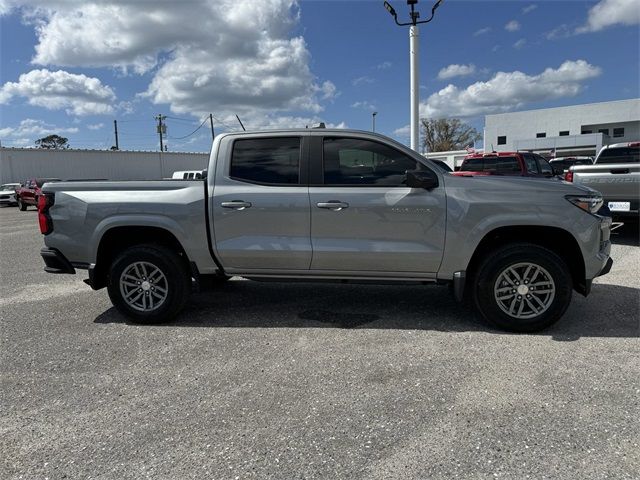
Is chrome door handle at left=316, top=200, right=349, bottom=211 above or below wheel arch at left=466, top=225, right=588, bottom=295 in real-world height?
above

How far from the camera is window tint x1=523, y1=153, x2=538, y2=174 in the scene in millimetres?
11630

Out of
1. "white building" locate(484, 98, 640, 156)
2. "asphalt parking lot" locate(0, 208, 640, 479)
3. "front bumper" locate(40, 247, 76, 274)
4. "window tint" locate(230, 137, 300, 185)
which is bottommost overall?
"asphalt parking lot" locate(0, 208, 640, 479)

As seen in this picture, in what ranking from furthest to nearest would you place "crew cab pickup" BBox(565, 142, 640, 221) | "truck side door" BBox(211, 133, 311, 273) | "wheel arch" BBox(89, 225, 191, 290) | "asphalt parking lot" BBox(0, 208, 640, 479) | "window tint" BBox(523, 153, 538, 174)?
"window tint" BBox(523, 153, 538, 174)
"crew cab pickup" BBox(565, 142, 640, 221)
"wheel arch" BBox(89, 225, 191, 290)
"truck side door" BBox(211, 133, 311, 273)
"asphalt parking lot" BBox(0, 208, 640, 479)

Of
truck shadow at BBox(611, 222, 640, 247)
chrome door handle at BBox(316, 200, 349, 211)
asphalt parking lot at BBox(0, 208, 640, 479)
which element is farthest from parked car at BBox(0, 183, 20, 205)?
truck shadow at BBox(611, 222, 640, 247)

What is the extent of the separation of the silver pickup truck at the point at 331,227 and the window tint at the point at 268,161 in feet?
0.04

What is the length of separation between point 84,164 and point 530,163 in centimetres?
3276

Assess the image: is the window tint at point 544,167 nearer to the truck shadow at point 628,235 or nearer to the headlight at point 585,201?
the truck shadow at point 628,235

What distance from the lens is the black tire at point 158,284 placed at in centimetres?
473

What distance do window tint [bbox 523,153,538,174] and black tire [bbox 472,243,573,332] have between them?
26.1ft

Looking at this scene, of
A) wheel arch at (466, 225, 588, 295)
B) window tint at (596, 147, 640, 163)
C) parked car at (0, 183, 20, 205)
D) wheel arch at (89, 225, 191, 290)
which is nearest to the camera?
wheel arch at (466, 225, 588, 295)

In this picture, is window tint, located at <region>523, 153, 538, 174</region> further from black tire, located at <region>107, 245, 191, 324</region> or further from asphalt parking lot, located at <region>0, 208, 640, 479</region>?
black tire, located at <region>107, 245, 191, 324</region>

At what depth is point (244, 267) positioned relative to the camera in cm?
473

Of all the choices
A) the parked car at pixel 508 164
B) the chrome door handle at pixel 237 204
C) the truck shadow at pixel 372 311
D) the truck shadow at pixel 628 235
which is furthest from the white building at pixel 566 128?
the chrome door handle at pixel 237 204

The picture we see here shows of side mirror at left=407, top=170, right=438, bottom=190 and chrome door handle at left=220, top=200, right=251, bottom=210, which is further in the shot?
chrome door handle at left=220, top=200, right=251, bottom=210
